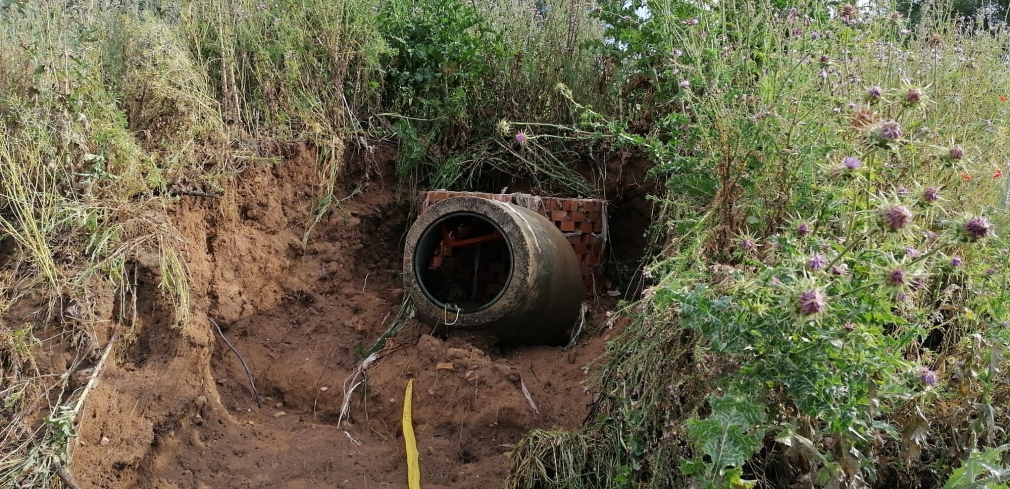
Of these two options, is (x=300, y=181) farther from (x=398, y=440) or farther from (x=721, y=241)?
(x=721, y=241)

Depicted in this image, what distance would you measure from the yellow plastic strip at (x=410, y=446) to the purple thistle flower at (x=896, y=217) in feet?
7.12

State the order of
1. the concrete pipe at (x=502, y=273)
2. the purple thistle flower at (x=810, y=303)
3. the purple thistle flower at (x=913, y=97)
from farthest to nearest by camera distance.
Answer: the concrete pipe at (x=502, y=273) < the purple thistle flower at (x=913, y=97) < the purple thistle flower at (x=810, y=303)

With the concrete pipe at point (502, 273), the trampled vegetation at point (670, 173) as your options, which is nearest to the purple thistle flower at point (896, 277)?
the trampled vegetation at point (670, 173)

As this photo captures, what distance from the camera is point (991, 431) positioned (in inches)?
88.5

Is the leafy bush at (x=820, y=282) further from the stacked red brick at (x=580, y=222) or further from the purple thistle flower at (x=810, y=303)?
the stacked red brick at (x=580, y=222)

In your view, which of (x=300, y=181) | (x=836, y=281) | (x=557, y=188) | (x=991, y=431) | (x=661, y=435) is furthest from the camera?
(x=557, y=188)

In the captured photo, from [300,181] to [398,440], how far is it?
175 centimetres

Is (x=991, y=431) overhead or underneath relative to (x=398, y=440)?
overhead

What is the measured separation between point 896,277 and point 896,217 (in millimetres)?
141

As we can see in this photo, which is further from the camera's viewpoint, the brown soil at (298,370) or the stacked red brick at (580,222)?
the stacked red brick at (580,222)

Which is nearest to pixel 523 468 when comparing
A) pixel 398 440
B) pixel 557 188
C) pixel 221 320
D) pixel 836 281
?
pixel 398 440

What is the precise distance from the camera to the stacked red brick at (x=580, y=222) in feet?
15.0

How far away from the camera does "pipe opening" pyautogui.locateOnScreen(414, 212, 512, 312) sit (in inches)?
177

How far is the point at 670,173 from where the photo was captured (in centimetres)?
377
